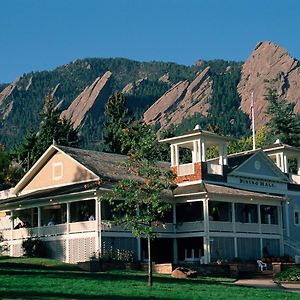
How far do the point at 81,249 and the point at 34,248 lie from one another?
3.53 metres

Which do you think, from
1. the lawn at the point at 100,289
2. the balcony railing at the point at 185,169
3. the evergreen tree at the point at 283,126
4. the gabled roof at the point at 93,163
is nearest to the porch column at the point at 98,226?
the gabled roof at the point at 93,163

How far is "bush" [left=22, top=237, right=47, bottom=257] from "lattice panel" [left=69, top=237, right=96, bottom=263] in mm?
2050

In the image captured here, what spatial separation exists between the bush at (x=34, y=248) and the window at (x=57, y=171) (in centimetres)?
503

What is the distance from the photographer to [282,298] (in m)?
24.4

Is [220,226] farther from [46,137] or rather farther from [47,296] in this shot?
[46,137]

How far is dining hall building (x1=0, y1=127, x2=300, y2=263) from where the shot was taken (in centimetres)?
4400

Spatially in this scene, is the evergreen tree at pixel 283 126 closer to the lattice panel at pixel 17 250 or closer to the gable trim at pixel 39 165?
the gable trim at pixel 39 165

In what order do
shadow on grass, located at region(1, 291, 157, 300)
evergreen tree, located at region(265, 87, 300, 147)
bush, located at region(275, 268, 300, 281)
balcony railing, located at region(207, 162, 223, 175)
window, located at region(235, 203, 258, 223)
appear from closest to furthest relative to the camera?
shadow on grass, located at region(1, 291, 157, 300) → bush, located at region(275, 268, 300, 281) → balcony railing, located at region(207, 162, 223, 175) → window, located at region(235, 203, 258, 223) → evergreen tree, located at region(265, 87, 300, 147)

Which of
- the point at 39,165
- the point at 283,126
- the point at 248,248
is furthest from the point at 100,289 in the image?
the point at 283,126

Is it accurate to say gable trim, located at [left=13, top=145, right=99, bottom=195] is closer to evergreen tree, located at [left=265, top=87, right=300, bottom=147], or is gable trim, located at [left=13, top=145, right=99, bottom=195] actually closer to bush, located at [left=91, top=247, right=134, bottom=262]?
bush, located at [left=91, top=247, right=134, bottom=262]

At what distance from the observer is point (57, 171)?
4931cm

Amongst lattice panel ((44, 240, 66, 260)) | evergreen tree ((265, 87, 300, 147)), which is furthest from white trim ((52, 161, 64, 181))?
evergreen tree ((265, 87, 300, 147))

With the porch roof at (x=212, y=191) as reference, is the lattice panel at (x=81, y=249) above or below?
below

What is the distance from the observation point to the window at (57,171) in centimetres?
4903
